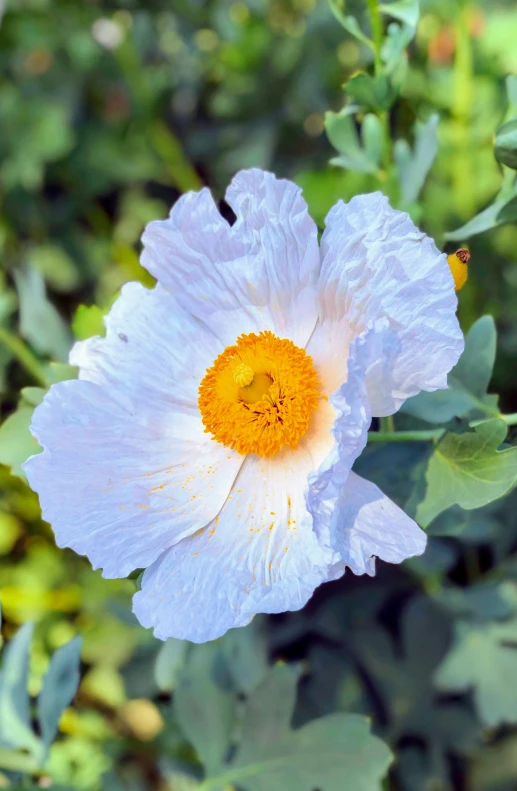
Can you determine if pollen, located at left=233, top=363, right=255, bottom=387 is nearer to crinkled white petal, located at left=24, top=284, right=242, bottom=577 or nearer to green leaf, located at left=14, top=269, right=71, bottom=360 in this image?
crinkled white petal, located at left=24, top=284, right=242, bottom=577

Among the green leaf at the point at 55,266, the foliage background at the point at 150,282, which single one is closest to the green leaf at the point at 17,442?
the foliage background at the point at 150,282

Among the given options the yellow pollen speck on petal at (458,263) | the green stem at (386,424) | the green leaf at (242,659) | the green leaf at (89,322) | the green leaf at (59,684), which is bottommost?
the green leaf at (242,659)

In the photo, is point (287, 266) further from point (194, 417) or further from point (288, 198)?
point (194, 417)

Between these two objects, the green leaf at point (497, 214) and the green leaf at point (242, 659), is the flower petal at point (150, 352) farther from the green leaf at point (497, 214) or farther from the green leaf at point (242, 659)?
the green leaf at point (242, 659)

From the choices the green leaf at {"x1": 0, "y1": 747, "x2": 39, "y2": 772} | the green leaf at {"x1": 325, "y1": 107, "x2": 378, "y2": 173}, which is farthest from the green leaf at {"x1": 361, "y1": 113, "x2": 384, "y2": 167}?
the green leaf at {"x1": 0, "y1": 747, "x2": 39, "y2": 772}

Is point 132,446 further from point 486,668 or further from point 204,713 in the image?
point 486,668

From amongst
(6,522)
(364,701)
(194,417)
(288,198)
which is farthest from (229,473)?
(6,522)
